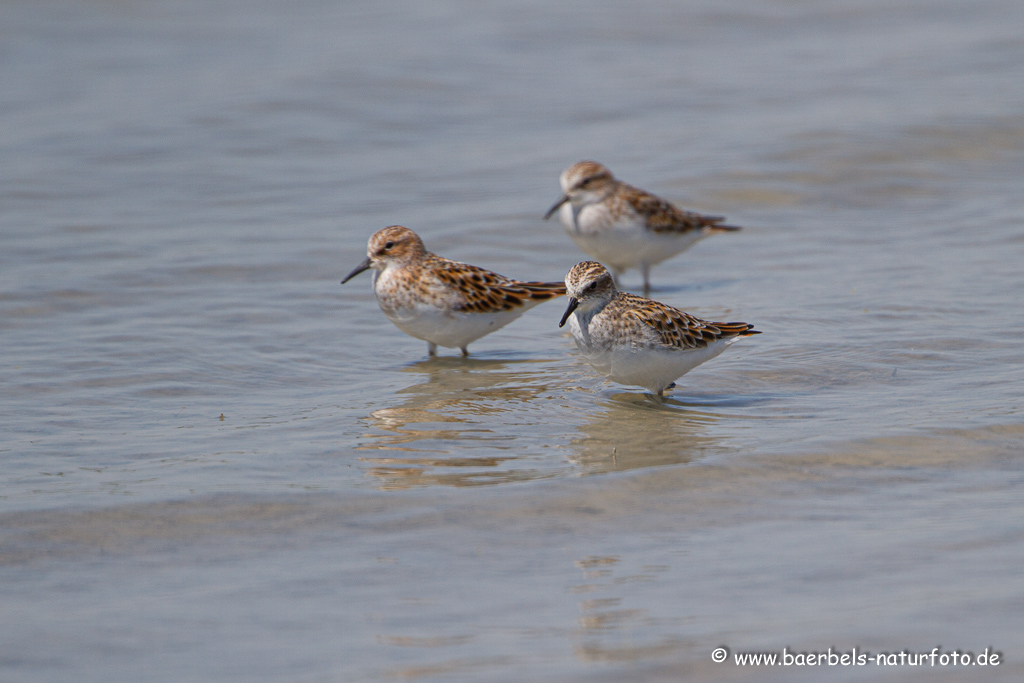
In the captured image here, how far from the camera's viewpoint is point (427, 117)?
18.8 meters

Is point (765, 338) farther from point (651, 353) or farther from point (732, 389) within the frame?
point (651, 353)

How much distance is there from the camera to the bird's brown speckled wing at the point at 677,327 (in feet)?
27.4

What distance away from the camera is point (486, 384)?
9.27m

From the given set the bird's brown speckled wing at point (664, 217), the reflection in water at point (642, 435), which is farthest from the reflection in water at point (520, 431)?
the bird's brown speckled wing at point (664, 217)

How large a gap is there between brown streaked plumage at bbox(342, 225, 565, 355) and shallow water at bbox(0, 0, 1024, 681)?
0.36m

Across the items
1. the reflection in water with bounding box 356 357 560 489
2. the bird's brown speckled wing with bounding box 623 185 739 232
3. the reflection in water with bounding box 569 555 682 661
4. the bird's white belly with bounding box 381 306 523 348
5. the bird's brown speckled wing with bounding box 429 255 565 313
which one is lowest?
the reflection in water with bounding box 356 357 560 489

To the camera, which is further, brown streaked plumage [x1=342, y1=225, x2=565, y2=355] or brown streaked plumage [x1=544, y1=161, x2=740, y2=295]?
brown streaked plumage [x1=544, y1=161, x2=740, y2=295]

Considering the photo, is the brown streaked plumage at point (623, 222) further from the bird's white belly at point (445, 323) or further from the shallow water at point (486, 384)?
the bird's white belly at point (445, 323)

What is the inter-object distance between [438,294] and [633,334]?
2.19 m

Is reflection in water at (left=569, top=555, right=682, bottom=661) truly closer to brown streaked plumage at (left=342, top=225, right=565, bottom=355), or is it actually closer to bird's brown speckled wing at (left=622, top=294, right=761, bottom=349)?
bird's brown speckled wing at (left=622, top=294, right=761, bottom=349)

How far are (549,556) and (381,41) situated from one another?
60.2 ft

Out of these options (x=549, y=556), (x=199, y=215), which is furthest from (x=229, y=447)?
(x=199, y=215)

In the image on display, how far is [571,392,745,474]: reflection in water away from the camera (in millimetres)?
7246

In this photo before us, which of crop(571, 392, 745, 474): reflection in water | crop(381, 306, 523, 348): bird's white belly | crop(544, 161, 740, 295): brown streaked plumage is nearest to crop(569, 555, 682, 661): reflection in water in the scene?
crop(571, 392, 745, 474): reflection in water
